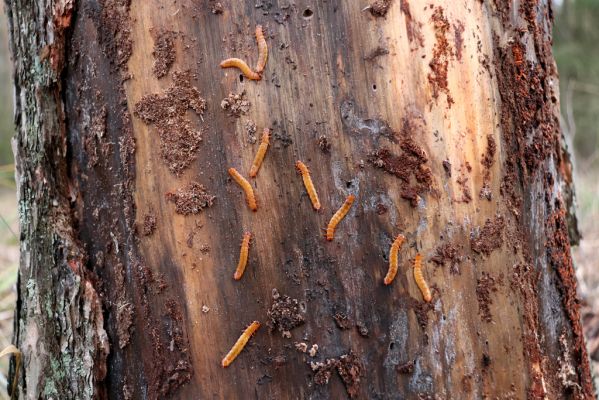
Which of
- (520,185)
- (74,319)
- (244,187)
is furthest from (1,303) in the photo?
(520,185)

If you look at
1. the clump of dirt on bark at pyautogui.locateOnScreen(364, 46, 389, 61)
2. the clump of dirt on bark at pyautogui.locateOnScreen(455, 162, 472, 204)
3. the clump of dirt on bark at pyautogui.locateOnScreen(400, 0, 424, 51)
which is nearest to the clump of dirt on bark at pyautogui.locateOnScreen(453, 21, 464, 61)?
the clump of dirt on bark at pyautogui.locateOnScreen(400, 0, 424, 51)

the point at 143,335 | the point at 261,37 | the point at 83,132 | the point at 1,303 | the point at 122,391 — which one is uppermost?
the point at 261,37

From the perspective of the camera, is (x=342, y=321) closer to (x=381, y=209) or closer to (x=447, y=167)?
→ (x=381, y=209)

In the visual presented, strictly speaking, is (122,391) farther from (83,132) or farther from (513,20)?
(513,20)

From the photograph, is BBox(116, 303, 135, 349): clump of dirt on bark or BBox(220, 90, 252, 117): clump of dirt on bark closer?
BBox(220, 90, 252, 117): clump of dirt on bark

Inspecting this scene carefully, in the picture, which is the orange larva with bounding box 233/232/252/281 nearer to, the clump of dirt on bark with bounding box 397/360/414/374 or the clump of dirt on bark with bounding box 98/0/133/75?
the clump of dirt on bark with bounding box 397/360/414/374

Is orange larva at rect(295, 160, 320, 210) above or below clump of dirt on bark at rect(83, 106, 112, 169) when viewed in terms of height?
below
